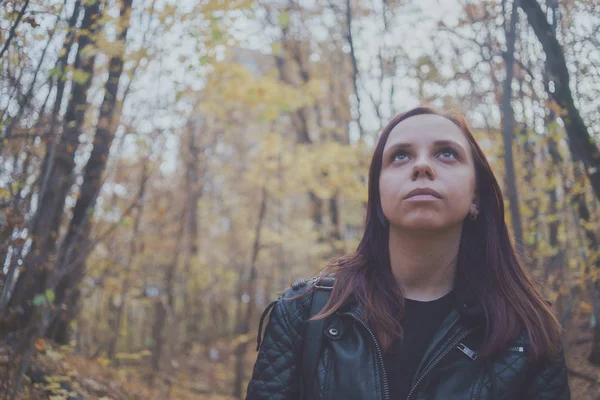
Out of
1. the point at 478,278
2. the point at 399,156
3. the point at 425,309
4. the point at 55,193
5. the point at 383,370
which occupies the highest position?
the point at 55,193

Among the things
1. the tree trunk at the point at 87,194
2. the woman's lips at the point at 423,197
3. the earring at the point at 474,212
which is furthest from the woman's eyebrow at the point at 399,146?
the tree trunk at the point at 87,194

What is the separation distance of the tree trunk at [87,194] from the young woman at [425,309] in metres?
3.54

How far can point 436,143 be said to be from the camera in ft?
6.37

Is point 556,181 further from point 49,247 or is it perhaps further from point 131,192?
point 131,192

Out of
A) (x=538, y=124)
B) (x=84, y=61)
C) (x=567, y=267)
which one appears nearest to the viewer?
(x=84, y=61)

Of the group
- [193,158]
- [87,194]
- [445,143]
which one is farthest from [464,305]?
[193,158]

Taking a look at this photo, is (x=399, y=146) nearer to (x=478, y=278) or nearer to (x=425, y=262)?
(x=425, y=262)

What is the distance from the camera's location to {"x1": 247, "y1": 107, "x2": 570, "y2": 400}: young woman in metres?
1.75

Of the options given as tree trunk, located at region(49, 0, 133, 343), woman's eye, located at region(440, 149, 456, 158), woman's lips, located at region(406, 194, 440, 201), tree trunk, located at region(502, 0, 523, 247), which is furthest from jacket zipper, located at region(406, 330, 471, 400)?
tree trunk, located at region(49, 0, 133, 343)

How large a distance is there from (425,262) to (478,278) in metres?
0.25

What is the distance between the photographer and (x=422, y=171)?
1846 mm

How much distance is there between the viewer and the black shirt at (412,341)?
5.85 ft

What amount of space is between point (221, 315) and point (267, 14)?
8.77 m

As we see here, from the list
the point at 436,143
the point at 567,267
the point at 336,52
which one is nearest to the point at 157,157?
the point at 567,267
